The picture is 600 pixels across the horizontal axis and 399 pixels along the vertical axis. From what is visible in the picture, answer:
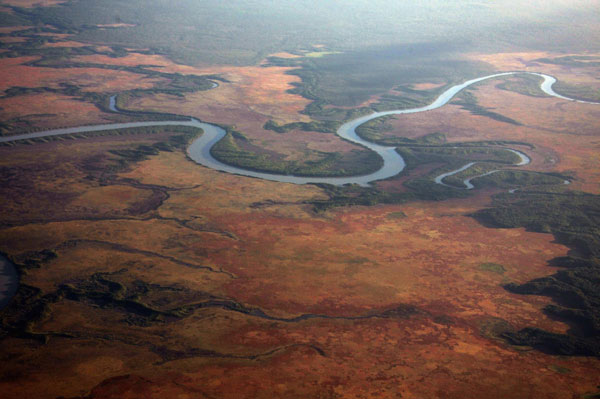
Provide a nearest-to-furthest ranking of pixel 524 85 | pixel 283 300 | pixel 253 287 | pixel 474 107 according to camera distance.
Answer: pixel 283 300
pixel 253 287
pixel 474 107
pixel 524 85

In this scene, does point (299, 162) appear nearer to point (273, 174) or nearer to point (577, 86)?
point (273, 174)

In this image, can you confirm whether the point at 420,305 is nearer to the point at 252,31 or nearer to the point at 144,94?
the point at 144,94

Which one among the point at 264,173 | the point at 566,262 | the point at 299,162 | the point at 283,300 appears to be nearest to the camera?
the point at 283,300

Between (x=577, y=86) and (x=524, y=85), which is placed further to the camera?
(x=524, y=85)

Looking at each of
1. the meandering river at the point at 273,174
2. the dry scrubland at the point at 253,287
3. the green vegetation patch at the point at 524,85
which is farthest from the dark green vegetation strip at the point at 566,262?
the green vegetation patch at the point at 524,85

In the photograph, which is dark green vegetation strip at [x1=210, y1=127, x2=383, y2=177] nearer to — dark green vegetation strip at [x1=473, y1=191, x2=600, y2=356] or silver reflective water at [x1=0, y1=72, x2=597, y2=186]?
silver reflective water at [x1=0, y1=72, x2=597, y2=186]

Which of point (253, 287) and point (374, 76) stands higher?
point (374, 76)

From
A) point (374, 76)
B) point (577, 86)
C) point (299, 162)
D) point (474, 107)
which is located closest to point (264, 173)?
point (299, 162)
